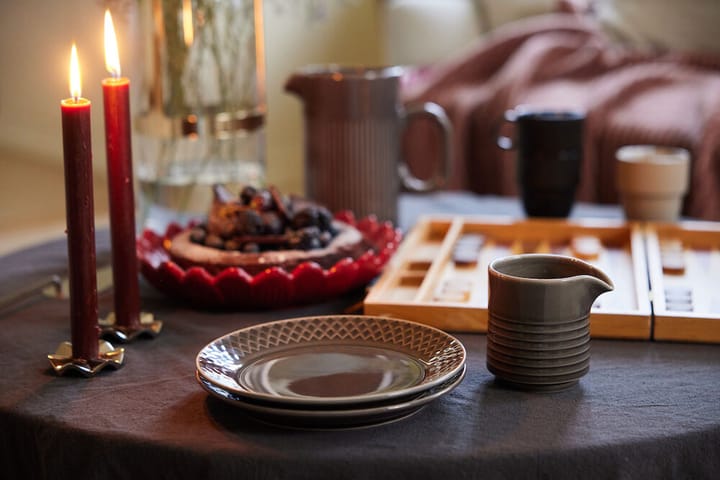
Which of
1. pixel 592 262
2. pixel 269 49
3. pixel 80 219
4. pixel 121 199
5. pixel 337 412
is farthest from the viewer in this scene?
→ pixel 269 49

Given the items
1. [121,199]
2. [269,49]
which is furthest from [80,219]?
[269,49]

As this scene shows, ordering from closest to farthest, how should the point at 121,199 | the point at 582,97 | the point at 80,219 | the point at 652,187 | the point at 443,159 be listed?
the point at 80,219
the point at 121,199
the point at 652,187
the point at 443,159
the point at 582,97

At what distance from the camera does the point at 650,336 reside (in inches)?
34.5

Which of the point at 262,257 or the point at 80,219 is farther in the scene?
the point at 262,257

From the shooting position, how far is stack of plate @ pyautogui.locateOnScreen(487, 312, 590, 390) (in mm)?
739

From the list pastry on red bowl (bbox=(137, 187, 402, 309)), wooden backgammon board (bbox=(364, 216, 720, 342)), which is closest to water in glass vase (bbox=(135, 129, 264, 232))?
pastry on red bowl (bbox=(137, 187, 402, 309))

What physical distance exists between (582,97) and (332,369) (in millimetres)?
2176

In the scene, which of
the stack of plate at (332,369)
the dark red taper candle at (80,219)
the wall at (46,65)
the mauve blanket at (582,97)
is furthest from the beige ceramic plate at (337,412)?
the mauve blanket at (582,97)

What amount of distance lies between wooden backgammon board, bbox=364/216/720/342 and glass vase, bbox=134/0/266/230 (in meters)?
0.27

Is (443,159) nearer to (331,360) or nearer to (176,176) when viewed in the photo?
(176,176)

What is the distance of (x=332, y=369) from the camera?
762 mm

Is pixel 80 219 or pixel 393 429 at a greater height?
pixel 80 219

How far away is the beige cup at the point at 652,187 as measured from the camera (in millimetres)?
1241

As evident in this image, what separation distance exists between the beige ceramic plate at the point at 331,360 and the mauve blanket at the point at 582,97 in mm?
1664
